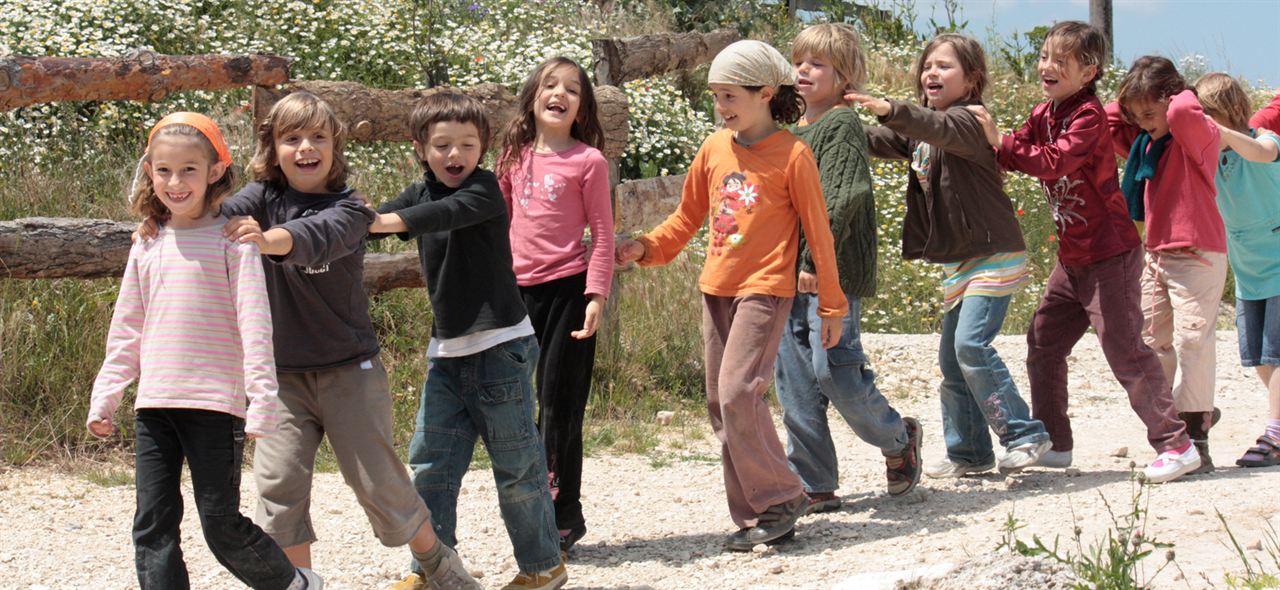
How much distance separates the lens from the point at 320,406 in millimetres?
3725

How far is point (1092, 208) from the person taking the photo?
4.96 m

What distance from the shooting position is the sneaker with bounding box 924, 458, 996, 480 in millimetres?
5320

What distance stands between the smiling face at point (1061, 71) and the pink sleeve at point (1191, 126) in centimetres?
34

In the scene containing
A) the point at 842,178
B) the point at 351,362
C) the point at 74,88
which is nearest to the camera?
the point at 351,362

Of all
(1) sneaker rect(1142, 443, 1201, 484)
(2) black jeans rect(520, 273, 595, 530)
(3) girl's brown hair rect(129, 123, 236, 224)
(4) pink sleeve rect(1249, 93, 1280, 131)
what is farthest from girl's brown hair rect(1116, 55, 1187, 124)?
(3) girl's brown hair rect(129, 123, 236, 224)

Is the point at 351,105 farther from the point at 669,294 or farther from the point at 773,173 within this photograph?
the point at 773,173

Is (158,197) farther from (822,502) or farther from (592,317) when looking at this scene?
(822,502)

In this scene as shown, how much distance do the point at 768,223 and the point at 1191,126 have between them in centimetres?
175

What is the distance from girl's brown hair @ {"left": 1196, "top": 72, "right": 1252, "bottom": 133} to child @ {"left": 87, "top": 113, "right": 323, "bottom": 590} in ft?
12.6

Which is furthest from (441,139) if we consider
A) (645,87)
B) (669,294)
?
(645,87)

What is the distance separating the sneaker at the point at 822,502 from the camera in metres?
4.95

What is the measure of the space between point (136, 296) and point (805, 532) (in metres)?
2.35

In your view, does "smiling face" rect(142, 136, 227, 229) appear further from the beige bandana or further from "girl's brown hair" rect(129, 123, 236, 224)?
the beige bandana

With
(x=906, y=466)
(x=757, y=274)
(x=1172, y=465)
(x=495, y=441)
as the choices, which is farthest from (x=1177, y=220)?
(x=495, y=441)
